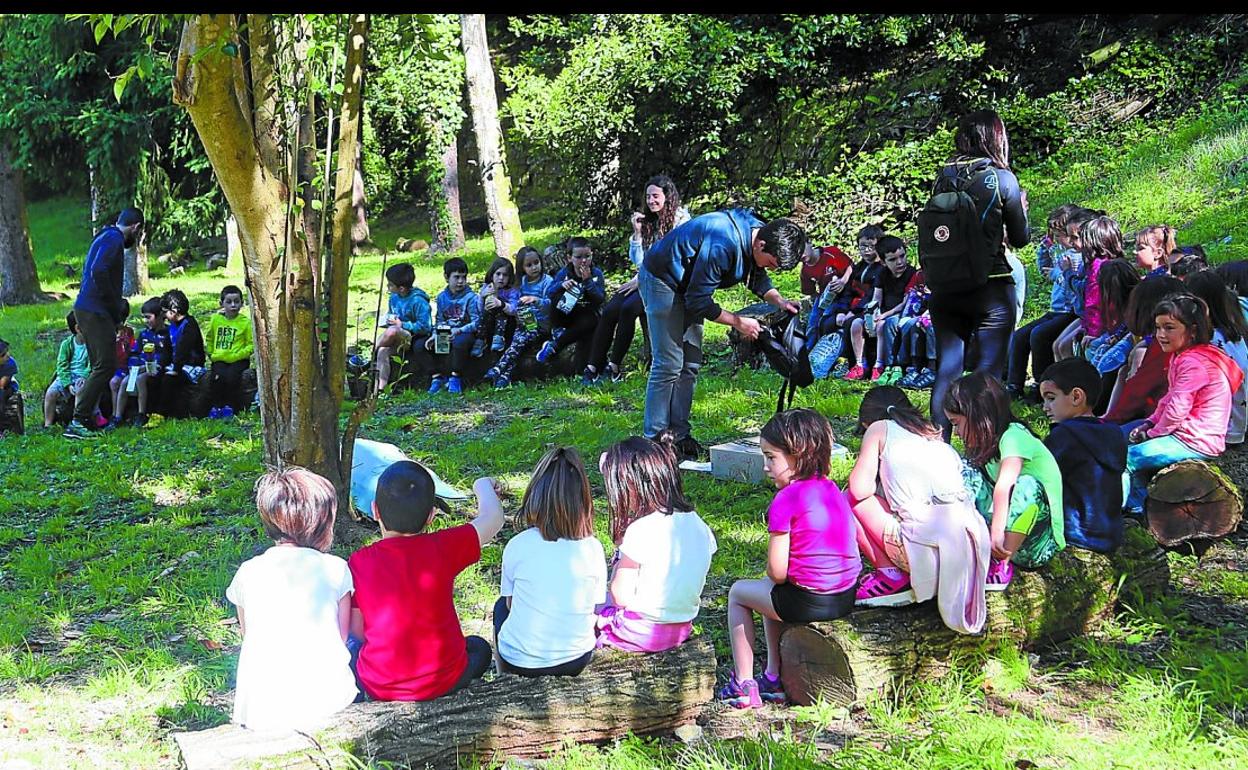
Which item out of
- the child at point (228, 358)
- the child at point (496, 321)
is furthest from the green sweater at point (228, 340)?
the child at point (496, 321)

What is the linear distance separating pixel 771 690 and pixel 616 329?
599cm

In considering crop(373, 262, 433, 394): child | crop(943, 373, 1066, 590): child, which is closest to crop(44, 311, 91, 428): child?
crop(373, 262, 433, 394): child

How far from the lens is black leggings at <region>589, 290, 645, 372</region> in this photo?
976cm

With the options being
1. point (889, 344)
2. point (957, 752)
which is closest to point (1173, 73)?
point (889, 344)

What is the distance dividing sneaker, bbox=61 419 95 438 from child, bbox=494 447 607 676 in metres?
6.63

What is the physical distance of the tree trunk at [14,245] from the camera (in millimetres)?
16875

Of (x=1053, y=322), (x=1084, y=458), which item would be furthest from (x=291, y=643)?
(x=1053, y=322)

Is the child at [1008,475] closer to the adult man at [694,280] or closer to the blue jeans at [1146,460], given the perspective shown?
the blue jeans at [1146,460]

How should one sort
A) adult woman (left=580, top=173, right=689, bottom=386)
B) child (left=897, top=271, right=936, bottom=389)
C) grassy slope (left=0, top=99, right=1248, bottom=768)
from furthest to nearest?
adult woman (left=580, top=173, right=689, bottom=386), child (left=897, top=271, right=936, bottom=389), grassy slope (left=0, top=99, right=1248, bottom=768)

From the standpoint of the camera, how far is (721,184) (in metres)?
14.4

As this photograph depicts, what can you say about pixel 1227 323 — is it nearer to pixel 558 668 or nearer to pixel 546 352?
pixel 558 668

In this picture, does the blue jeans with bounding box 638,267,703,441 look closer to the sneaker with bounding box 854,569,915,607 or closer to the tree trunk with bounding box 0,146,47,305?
the sneaker with bounding box 854,569,915,607

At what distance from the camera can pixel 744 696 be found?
160 inches

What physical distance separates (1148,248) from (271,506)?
17.8 feet
